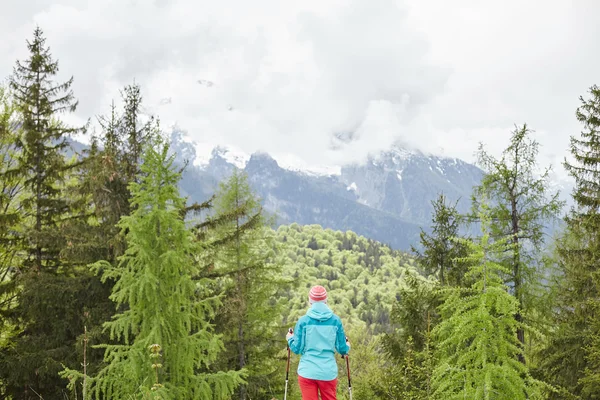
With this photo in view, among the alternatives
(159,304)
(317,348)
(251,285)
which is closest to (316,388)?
(317,348)

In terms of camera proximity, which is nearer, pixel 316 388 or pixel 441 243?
pixel 316 388

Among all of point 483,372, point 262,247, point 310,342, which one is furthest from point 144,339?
point 262,247

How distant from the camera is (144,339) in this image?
7.17 m

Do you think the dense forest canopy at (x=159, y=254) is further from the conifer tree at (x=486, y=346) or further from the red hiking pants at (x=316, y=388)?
the conifer tree at (x=486, y=346)

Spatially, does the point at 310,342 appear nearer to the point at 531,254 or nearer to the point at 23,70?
the point at 531,254

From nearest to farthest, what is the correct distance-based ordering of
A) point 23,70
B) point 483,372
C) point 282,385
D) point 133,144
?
point 483,372 → point 133,144 → point 23,70 → point 282,385

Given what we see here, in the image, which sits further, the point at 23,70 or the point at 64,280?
the point at 23,70

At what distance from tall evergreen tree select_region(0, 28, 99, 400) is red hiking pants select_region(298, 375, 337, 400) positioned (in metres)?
7.93

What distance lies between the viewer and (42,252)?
12734mm

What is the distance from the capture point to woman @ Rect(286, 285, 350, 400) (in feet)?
17.5

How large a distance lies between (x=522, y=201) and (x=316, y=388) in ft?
36.3

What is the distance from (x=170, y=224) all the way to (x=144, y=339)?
2031 mm

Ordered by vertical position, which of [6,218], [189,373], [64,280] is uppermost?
[6,218]

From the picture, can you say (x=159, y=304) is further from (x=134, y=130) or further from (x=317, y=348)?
(x=134, y=130)
